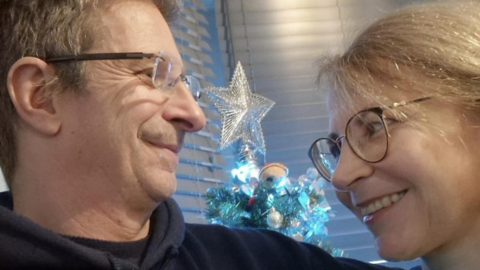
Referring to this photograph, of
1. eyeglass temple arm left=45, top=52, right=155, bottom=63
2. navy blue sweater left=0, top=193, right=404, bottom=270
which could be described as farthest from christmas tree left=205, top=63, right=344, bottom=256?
eyeglass temple arm left=45, top=52, right=155, bottom=63

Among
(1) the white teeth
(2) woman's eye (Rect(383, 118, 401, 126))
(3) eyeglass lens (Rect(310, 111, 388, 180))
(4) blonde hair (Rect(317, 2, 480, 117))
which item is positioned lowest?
(1) the white teeth

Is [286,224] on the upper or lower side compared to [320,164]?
lower

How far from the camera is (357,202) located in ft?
3.64

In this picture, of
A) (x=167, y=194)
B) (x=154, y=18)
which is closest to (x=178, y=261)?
(x=167, y=194)

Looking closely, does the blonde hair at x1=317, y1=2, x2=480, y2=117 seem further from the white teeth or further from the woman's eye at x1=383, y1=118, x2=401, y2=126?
the white teeth

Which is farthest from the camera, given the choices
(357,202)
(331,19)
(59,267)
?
(331,19)

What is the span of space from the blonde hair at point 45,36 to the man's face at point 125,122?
0.02 meters

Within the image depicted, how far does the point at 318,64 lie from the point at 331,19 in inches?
50.9

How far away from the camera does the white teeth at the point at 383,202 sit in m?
1.04

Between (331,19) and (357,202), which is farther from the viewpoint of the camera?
(331,19)

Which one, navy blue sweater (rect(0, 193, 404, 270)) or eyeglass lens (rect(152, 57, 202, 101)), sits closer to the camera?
navy blue sweater (rect(0, 193, 404, 270))

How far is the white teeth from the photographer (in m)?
1.04

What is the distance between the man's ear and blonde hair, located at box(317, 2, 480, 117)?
56cm

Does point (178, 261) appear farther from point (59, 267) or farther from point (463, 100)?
point (463, 100)
